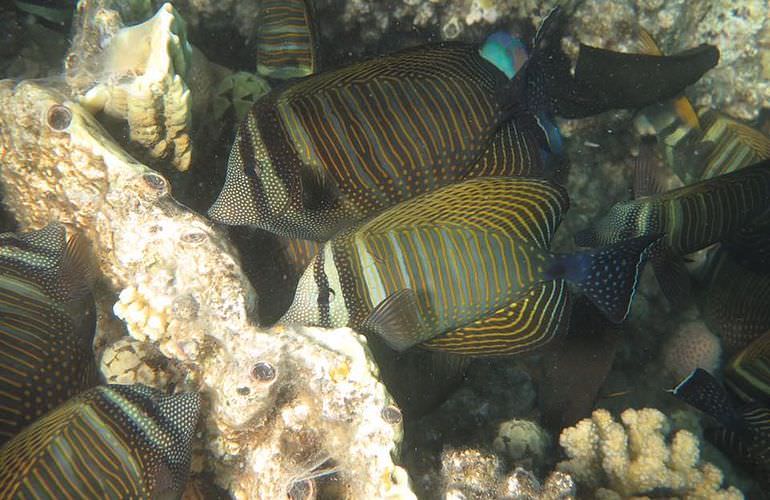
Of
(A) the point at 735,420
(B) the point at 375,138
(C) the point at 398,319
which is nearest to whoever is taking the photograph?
(C) the point at 398,319

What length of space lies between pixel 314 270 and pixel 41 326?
1.04 metres

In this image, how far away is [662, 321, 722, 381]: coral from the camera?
4.05m

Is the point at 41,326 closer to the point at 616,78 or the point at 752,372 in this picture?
the point at 616,78

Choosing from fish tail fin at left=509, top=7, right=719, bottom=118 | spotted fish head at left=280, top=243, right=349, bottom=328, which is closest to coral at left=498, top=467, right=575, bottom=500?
spotted fish head at left=280, top=243, right=349, bottom=328

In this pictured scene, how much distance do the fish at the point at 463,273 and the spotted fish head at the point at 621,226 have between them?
1028 mm

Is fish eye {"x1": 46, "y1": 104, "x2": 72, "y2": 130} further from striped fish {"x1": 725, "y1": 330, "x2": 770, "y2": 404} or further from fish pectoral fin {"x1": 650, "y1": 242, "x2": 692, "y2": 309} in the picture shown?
striped fish {"x1": 725, "y1": 330, "x2": 770, "y2": 404}

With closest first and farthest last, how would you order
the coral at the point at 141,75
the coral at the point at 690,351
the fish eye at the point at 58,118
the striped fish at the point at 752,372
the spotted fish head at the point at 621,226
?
the fish eye at the point at 58,118
the coral at the point at 141,75
the spotted fish head at the point at 621,226
the striped fish at the point at 752,372
the coral at the point at 690,351

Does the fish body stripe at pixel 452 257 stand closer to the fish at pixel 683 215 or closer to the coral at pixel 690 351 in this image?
the fish at pixel 683 215

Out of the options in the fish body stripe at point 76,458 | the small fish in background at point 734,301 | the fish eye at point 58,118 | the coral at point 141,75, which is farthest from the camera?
the small fish in background at point 734,301

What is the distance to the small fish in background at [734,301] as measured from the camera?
3.76 meters

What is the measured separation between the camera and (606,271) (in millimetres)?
2178

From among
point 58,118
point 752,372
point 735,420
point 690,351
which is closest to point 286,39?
point 58,118

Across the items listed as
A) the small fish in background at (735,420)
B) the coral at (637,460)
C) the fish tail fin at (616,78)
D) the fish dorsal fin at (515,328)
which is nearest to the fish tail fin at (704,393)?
the small fish in background at (735,420)

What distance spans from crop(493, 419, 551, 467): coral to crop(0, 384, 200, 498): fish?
176 cm
